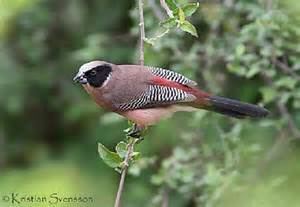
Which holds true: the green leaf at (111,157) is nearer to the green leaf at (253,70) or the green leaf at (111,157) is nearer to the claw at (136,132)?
the claw at (136,132)

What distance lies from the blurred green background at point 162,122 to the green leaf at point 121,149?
26.0 inches

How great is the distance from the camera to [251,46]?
4156mm

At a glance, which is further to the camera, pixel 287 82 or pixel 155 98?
pixel 287 82

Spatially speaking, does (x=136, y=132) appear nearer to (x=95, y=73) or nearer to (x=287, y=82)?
(x=95, y=73)

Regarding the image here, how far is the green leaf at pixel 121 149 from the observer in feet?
9.75

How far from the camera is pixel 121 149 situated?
299 centimetres

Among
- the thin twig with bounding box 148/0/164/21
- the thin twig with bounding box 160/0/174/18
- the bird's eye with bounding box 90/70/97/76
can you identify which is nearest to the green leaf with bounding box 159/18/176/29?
the thin twig with bounding box 160/0/174/18

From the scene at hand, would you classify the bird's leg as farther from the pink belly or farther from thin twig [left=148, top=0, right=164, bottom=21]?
thin twig [left=148, top=0, right=164, bottom=21]

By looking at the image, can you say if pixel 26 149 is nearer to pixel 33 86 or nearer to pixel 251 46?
pixel 33 86

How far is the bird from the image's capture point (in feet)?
10.9

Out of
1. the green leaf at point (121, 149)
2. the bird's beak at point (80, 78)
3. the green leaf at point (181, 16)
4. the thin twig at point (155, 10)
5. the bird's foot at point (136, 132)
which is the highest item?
the thin twig at point (155, 10)

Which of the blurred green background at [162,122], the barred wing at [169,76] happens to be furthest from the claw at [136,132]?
the blurred green background at [162,122]

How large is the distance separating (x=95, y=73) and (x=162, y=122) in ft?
5.00

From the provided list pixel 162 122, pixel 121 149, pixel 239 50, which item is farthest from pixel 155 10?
pixel 121 149
